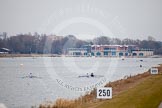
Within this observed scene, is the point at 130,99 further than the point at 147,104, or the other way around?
the point at 130,99

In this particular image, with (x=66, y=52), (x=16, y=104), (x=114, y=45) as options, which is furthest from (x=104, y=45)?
(x=16, y=104)

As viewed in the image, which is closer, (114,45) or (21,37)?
(21,37)

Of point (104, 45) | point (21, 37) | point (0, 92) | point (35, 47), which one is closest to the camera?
point (0, 92)

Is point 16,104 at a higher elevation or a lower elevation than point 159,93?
lower

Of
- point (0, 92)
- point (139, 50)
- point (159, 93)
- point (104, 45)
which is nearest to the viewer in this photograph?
point (159, 93)

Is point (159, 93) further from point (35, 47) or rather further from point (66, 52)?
point (66, 52)

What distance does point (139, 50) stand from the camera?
511ft

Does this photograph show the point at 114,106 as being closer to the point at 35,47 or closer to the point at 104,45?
the point at 35,47

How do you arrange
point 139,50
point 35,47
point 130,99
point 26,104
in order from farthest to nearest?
point 139,50, point 35,47, point 26,104, point 130,99

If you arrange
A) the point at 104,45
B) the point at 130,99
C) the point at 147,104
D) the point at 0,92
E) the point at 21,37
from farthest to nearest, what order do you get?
1. the point at 104,45
2. the point at 21,37
3. the point at 0,92
4. the point at 130,99
5. the point at 147,104

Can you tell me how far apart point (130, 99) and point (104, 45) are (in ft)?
340

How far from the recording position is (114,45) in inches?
4924

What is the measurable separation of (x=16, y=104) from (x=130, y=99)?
1411 centimetres

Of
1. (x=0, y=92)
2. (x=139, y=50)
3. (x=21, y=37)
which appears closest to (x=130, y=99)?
(x=0, y=92)
